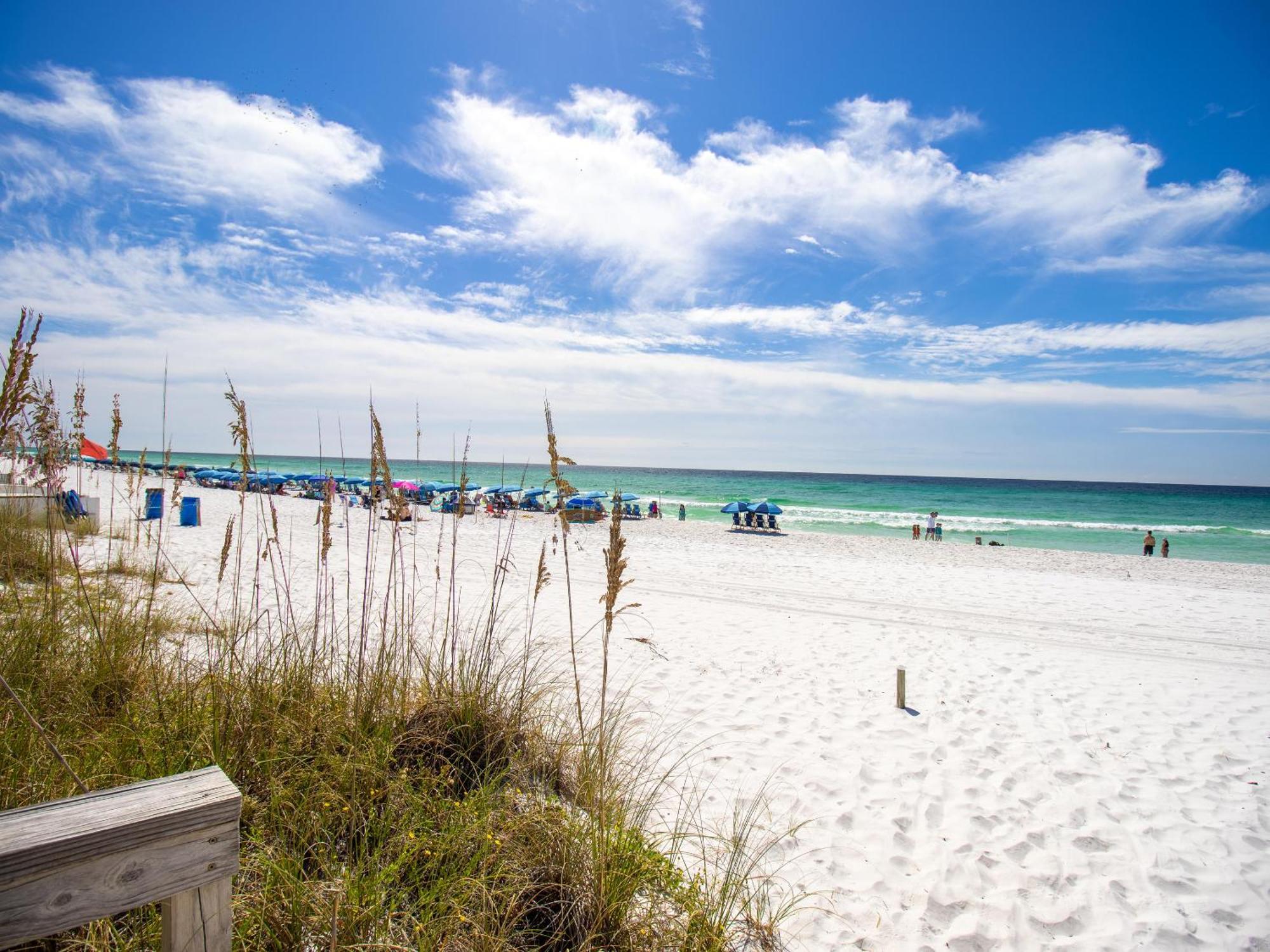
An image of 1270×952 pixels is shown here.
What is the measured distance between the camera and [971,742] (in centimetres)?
487

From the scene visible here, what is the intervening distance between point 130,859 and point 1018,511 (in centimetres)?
5624

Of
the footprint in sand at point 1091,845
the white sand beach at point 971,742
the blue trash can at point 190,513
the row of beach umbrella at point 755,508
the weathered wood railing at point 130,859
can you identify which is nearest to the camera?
the weathered wood railing at point 130,859

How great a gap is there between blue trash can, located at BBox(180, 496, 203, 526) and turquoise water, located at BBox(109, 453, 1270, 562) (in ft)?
9.60

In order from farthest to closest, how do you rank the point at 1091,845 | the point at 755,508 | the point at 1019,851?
the point at 755,508 → the point at 1091,845 → the point at 1019,851

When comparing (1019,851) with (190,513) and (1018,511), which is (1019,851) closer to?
(190,513)

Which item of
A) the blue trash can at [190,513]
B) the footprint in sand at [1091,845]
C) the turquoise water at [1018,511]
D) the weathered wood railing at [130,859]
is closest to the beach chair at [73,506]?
the weathered wood railing at [130,859]

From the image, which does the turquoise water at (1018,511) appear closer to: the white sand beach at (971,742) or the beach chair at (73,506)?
the beach chair at (73,506)

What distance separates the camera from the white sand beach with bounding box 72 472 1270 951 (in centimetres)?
308

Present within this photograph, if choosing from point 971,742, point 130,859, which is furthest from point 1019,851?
point 130,859

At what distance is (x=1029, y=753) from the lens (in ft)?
15.4

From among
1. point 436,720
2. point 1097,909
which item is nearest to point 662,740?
point 436,720

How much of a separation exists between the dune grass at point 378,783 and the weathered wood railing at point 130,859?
2.60 feet

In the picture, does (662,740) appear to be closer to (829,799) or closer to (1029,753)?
A: (829,799)

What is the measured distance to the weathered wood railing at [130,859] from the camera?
875 mm
